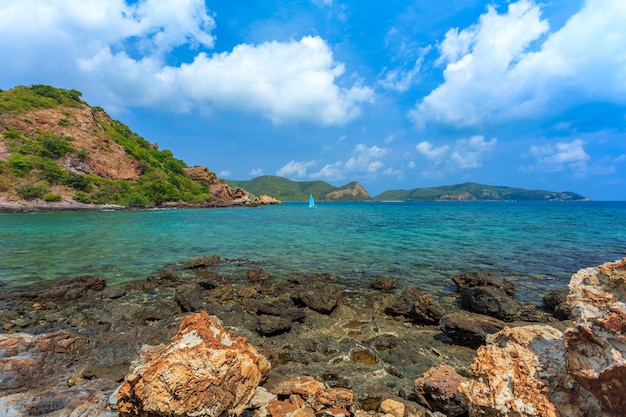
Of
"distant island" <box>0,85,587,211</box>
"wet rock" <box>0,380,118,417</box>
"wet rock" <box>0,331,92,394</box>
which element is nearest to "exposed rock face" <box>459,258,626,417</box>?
"wet rock" <box>0,380,118,417</box>

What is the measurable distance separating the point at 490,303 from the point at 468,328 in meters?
3.05

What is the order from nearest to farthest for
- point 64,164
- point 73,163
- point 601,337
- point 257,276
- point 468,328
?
point 601,337 → point 468,328 → point 257,276 → point 64,164 → point 73,163

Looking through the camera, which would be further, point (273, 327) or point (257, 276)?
point (257, 276)

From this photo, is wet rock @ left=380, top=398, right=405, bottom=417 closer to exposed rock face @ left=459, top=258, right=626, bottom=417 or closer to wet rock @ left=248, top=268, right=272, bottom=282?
exposed rock face @ left=459, top=258, right=626, bottom=417

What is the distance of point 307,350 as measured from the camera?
7648 mm

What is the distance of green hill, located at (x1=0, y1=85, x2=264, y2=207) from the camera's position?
2628 inches

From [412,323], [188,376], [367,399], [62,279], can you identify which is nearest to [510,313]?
[412,323]

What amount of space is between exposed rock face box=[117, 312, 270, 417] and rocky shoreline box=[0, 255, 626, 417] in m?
0.02

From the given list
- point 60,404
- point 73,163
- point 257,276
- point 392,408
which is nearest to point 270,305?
point 257,276

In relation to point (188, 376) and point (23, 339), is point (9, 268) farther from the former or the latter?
point (188, 376)

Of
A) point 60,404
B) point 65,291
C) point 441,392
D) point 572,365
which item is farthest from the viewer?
point 65,291

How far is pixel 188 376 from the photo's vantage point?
363cm

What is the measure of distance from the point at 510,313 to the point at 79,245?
30.6 metres

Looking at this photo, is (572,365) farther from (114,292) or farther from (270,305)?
(114,292)
